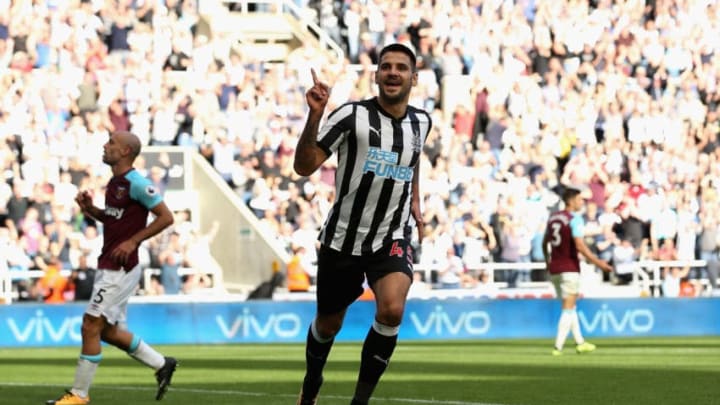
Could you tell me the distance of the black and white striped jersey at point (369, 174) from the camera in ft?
34.9

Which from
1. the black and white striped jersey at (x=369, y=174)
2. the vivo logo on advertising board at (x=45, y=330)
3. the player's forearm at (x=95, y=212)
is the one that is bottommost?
the vivo logo on advertising board at (x=45, y=330)

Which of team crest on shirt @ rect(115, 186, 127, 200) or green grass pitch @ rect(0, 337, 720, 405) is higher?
team crest on shirt @ rect(115, 186, 127, 200)

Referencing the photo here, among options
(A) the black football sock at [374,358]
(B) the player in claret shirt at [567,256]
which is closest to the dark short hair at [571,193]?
(B) the player in claret shirt at [567,256]

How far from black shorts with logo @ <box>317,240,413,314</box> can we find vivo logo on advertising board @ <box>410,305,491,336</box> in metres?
17.6

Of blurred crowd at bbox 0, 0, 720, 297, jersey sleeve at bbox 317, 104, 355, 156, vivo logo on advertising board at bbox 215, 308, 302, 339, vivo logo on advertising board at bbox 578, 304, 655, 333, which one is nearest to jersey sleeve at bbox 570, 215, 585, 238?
vivo logo on advertising board at bbox 215, 308, 302, 339

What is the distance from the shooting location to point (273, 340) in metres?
27.7

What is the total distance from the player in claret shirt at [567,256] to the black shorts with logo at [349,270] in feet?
37.4

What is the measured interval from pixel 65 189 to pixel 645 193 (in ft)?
35.1

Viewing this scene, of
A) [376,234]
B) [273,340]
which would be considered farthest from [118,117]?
[376,234]

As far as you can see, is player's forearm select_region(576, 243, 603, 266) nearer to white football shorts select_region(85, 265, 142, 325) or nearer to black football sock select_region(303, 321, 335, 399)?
white football shorts select_region(85, 265, 142, 325)

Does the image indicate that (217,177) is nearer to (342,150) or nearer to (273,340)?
(273,340)

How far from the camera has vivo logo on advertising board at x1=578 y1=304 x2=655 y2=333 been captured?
29.0m

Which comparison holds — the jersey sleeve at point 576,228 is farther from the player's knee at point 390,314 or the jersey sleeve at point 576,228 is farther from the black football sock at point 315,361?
the player's knee at point 390,314

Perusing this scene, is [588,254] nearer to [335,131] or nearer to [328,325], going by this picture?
[328,325]
